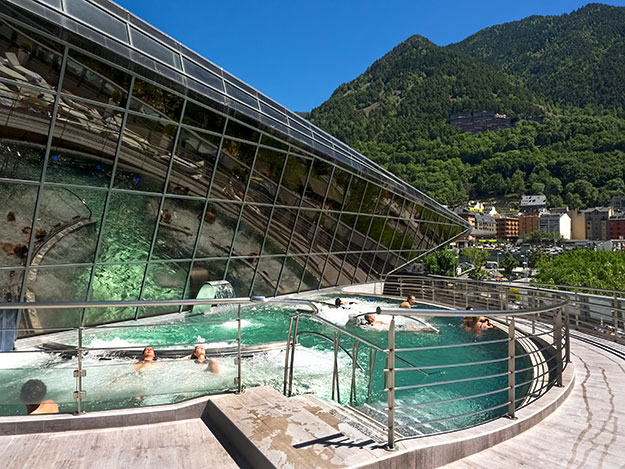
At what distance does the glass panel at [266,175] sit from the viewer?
14.2 meters

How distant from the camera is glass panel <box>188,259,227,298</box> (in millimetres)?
14086

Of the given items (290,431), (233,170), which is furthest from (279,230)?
(290,431)

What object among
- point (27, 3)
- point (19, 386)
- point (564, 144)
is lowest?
point (19, 386)

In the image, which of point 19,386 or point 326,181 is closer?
point 19,386

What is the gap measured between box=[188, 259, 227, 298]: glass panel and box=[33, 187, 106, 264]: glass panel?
332 cm

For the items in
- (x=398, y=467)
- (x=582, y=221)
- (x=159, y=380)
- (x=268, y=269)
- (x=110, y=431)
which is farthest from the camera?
(x=582, y=221)

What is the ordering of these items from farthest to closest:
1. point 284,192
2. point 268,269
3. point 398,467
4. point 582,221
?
point 582,221 → point 268,269 → point 284,192 → point 398,467

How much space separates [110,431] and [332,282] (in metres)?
16.0

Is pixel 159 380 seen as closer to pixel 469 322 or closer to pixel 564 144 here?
pixel 469 322

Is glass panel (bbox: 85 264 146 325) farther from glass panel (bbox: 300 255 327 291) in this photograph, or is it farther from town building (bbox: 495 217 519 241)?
town building (bbox: 495 217 519 241)

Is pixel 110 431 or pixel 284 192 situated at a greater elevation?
pixel 284 192

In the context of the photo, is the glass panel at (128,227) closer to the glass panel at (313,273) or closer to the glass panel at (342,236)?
the glass panel at (313,273)

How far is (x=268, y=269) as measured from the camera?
16.5m

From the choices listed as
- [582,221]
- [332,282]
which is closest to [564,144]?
[582,221]
